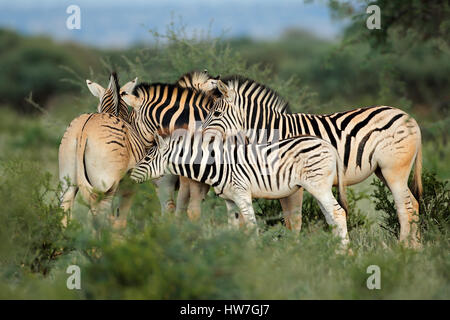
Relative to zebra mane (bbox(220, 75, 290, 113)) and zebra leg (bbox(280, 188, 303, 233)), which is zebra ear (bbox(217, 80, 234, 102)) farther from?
zebra leg (bbox(280, 188, 303, 233))

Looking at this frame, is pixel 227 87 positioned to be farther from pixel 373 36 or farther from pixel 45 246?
pixel 373 36

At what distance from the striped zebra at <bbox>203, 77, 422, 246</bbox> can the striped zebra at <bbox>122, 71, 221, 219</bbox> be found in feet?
1.26

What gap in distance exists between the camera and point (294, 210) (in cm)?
738

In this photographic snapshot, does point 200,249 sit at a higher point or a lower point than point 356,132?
lower

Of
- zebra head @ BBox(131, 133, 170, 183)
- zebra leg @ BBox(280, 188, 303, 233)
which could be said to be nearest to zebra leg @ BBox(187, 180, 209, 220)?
zebra head @ BBox(131, 133, 170, 183)

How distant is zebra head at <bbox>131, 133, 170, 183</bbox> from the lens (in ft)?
22.6

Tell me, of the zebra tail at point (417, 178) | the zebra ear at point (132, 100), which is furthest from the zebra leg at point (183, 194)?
the zebra tail at point (417, 178)

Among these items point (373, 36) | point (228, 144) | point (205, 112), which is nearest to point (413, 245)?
point (228, 144)

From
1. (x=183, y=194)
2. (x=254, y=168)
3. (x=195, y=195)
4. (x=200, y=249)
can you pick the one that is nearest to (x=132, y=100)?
(x=183, y=194)

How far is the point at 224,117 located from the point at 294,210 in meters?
1.40

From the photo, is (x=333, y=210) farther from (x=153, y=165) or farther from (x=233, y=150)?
(x=153, y=165)

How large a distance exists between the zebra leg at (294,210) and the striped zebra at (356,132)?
0.61m

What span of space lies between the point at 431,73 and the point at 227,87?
23979mm

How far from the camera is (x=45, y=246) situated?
6379 mm
